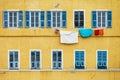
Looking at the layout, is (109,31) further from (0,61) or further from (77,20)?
(0,61)

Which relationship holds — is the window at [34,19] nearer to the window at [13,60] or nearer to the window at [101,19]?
the window at [13,60]

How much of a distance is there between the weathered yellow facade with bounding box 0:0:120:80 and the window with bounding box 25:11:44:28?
0.26m

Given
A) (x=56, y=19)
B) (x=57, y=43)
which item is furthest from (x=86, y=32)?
(x=56, y=19)

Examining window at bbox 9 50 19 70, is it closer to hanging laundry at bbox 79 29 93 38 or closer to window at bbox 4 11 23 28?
window at bbox 4 11 23 28

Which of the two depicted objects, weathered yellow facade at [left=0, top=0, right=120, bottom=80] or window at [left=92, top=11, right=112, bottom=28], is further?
window at [left=92, top=11, right=112, bottom=28]

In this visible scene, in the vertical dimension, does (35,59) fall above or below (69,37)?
below

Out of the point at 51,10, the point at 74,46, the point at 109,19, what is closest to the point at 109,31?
the point at 109,19

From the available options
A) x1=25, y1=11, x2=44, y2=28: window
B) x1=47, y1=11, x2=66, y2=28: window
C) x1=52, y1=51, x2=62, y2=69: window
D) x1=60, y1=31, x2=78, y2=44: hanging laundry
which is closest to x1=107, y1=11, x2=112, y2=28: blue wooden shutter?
x1=60, y1=31, x2=78, y2=44: hanging laundry

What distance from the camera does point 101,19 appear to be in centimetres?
2300

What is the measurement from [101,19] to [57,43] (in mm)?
3067

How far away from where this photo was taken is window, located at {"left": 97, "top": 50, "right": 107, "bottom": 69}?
903 inches

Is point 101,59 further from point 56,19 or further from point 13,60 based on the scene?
point 13,60

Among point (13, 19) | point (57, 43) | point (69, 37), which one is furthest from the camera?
point (13, 19)

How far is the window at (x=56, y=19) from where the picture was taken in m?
23.0
